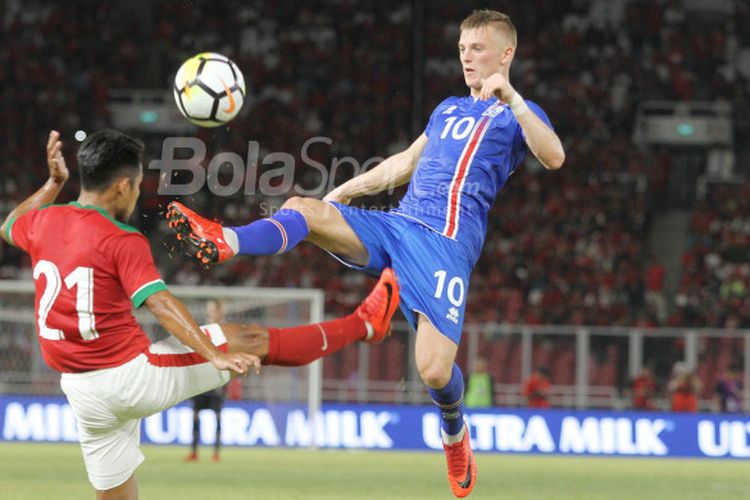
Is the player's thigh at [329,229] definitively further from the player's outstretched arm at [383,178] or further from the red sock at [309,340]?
the red sock at [309,340]

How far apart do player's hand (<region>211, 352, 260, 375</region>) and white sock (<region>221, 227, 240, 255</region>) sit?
0.67m

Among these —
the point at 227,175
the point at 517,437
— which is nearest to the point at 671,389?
the point at 517,437

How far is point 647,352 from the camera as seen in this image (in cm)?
1936

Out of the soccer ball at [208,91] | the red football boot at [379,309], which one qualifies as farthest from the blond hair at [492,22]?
the soccer ball at [208,91]

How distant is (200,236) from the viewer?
601 cm

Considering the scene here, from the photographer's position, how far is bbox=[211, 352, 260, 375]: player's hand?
216 inches

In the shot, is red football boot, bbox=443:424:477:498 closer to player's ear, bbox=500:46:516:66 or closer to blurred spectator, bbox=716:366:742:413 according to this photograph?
player's ear, bbox=500:46:516:66

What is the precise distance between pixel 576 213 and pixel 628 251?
1.33 m

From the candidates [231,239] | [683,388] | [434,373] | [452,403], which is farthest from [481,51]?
[683,388]

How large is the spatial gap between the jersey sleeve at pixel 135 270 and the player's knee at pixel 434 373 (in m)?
2.14

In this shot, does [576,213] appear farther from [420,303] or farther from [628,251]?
[420,303]

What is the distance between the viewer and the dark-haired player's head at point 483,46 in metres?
7.50

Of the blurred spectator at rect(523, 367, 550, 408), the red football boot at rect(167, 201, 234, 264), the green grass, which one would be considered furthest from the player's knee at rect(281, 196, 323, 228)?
the blurred spectator at rect(523, 367, 550, 408)

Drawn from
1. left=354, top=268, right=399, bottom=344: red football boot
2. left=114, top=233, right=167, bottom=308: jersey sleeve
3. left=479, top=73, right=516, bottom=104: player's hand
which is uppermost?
left=479, top=73, right=516, bottom=104: player's hand
